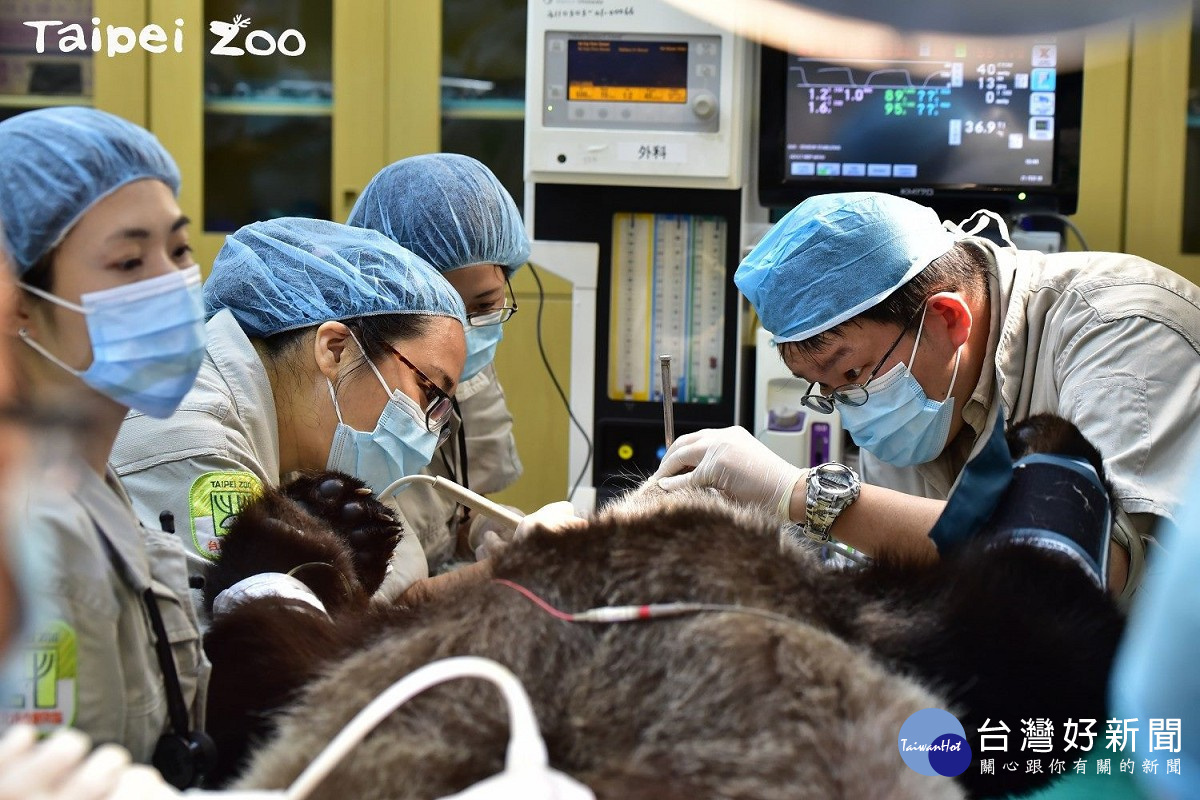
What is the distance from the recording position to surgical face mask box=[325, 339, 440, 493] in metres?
1.71

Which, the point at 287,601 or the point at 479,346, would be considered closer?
the point at 287,601

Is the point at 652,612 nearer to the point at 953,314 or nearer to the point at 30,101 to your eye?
the point at 953,314

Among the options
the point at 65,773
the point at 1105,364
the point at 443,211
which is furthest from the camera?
the point at 443,211

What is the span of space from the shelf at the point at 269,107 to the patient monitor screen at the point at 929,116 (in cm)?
147

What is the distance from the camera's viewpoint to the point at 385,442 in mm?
1735

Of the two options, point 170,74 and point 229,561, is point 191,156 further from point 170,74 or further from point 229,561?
point 229,561

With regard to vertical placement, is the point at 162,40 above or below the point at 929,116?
above

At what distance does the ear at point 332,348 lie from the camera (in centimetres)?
169

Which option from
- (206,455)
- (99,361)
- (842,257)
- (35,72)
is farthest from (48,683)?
(35,72)

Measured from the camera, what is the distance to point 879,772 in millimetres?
752

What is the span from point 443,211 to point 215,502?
3.24 ft

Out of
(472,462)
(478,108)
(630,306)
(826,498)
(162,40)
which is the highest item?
(162,40)

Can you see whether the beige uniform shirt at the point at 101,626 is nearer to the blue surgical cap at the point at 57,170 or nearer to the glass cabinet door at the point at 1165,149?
the blue surgical cap at the point at 57,170

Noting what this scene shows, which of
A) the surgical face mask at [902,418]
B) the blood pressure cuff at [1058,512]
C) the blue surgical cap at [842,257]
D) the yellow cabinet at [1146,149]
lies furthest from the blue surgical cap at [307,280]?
the yellow cabinet at [1146,149]
